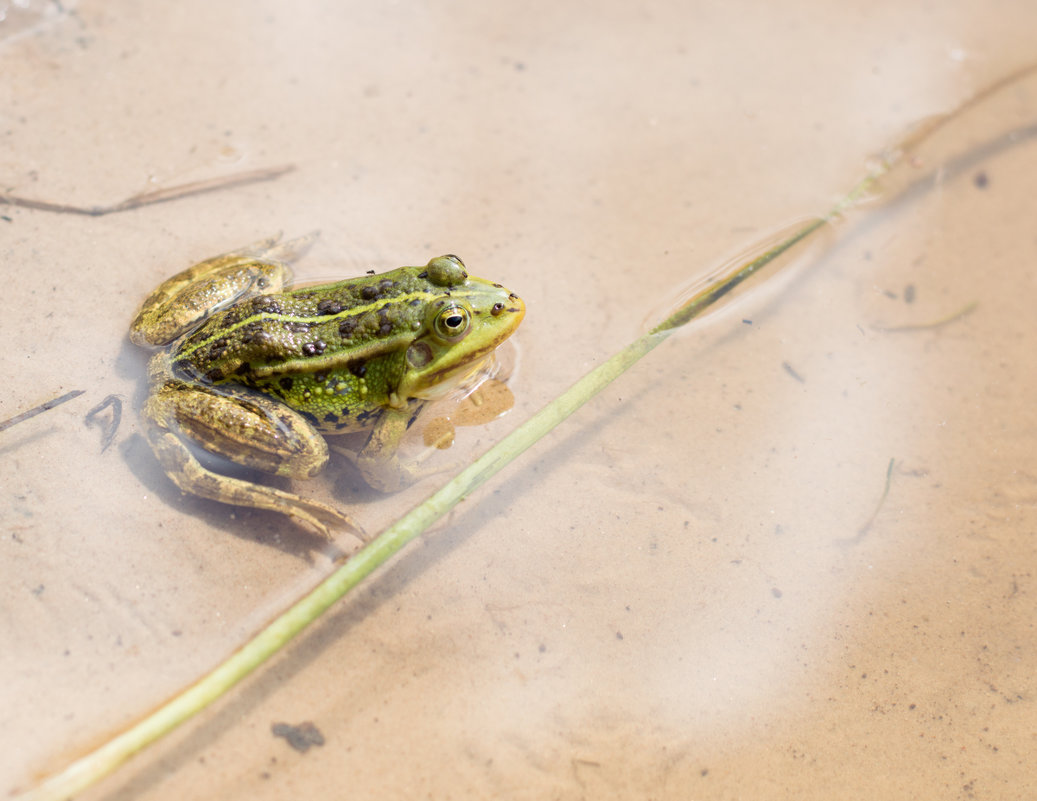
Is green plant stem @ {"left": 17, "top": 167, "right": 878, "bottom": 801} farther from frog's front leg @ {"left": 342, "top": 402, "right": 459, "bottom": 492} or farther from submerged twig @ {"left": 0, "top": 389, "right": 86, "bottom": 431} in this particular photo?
submerged twig @ {"left": 0, "top": 389, "right": 86, "bottom": 431}

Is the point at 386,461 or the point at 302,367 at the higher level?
the point at 302,367

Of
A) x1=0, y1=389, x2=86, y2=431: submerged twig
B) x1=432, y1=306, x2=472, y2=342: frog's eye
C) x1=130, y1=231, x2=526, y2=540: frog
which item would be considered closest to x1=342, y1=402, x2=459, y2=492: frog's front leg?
x1=130, y1=231, x2=526, y2=540: frog

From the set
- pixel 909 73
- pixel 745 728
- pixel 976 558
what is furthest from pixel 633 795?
pixel 909 73

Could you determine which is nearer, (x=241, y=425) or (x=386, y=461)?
(x=241, y=425)

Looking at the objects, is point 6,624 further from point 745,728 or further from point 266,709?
point 745,728

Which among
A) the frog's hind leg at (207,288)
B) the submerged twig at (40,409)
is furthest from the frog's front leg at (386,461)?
the submerged twig at (40,409)

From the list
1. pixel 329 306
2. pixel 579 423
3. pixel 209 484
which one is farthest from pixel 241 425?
pixel 579 423

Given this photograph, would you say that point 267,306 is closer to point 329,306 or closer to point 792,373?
point 329,306

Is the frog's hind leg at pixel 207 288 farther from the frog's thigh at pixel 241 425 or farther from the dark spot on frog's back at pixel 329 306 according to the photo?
the dark spot on frog's back at pixel 329 306
